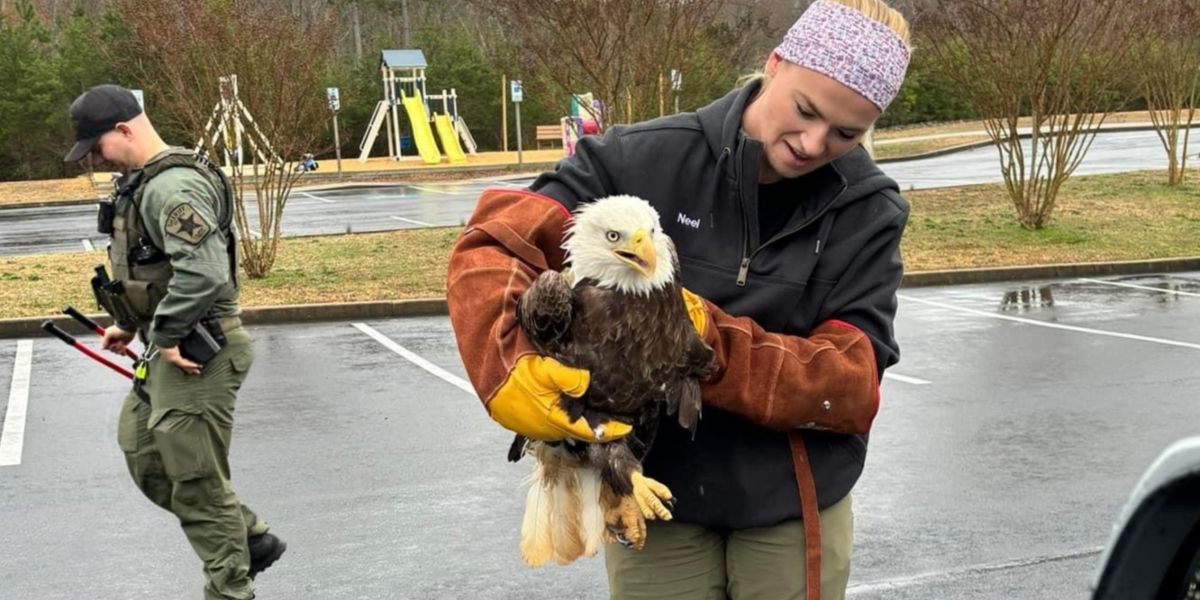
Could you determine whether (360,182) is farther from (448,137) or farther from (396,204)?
(396,204)

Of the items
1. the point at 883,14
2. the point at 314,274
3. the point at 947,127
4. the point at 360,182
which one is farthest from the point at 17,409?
the point at 947,127

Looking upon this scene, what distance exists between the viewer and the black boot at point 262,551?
5355 mm

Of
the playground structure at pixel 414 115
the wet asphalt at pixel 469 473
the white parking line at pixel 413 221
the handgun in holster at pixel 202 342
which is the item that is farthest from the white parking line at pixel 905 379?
the playground structure at pixel 414 115

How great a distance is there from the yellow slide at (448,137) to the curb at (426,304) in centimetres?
2359

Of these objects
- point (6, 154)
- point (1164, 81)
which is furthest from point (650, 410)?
point (6, 154)

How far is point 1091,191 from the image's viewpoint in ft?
70.6

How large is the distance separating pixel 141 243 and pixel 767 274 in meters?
3.14

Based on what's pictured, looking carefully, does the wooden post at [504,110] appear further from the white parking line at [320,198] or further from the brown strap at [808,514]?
the brown strap at [808,514]

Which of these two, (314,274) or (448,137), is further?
(448,137)

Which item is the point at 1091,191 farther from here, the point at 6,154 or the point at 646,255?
the point at 6,154

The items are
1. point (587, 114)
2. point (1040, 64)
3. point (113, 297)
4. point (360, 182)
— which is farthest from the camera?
point (360, 182)

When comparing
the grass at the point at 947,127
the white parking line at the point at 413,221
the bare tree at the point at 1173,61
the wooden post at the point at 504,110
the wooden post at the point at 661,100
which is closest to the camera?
the wooden post at the point at 661,100

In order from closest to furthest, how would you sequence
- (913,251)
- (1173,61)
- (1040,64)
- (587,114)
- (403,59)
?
(913,251), (1040,64), (1173,61), (587,114), (403,59)

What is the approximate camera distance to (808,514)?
262 cm
